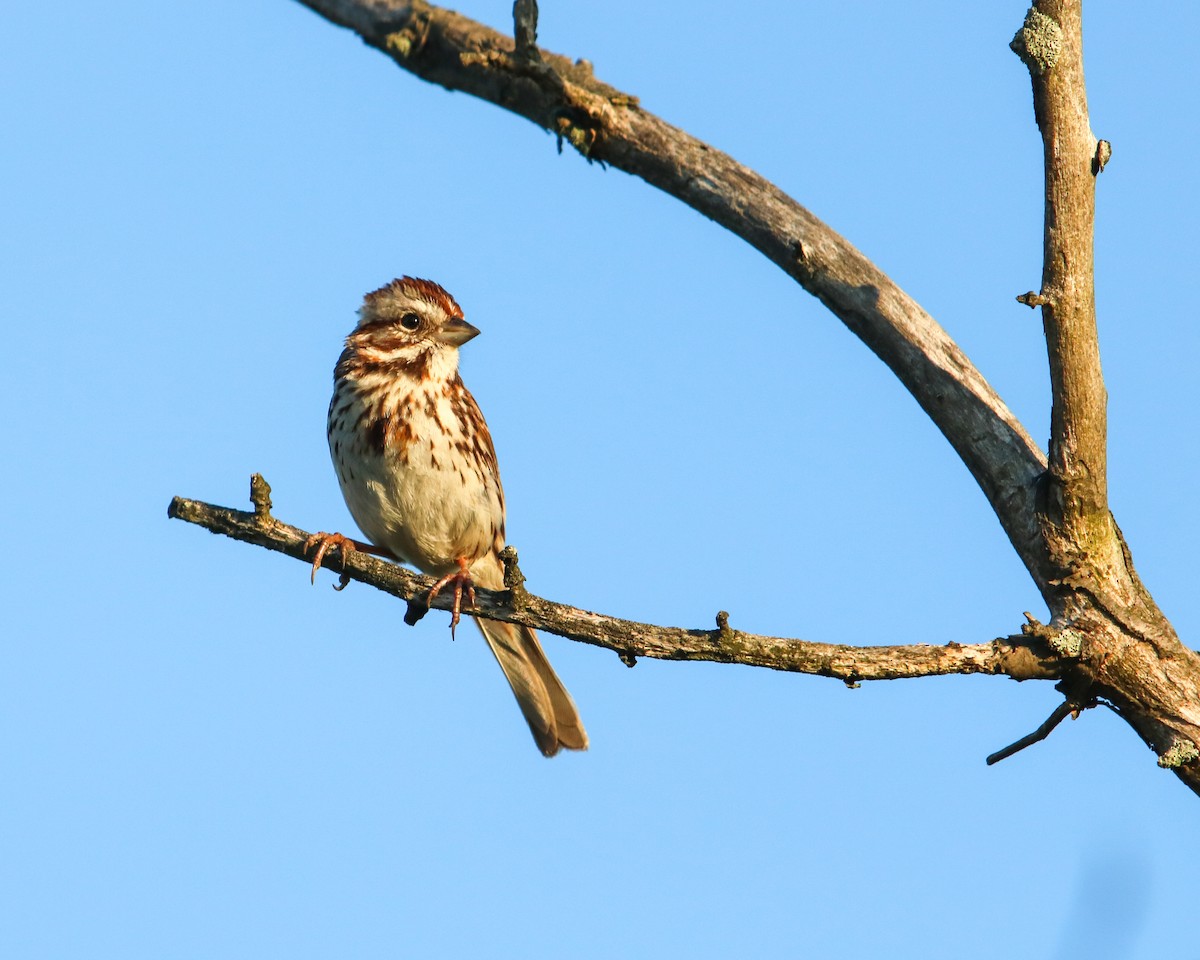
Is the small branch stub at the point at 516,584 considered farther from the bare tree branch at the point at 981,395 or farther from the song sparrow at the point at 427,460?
the song sparrow at the point at 427,460

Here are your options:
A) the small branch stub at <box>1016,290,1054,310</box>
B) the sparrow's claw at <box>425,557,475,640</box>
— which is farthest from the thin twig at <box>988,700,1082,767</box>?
the sparrow's claw at <box>425,557,475,640</box>

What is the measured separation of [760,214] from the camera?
15.2ft

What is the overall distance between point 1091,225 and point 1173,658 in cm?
140

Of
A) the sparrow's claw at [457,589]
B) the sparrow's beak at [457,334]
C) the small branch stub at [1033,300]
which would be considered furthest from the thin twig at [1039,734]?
the sparrow's beak at [457,334]

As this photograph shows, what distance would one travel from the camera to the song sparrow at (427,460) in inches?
276

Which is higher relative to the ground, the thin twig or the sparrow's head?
the sparrow's head

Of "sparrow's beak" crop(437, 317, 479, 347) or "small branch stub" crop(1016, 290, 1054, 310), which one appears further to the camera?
"sparrow's beak" crop(437, 317, 479, 347)

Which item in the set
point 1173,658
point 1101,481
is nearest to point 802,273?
point 1101,481

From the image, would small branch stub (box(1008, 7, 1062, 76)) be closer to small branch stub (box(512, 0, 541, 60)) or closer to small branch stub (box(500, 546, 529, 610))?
small branch stub (box(512, 0, 541, 60))

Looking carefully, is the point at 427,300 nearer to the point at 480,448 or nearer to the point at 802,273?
the point at 480,448

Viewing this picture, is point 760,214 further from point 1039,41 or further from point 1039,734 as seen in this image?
point 1039,734

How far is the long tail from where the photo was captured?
24.9ft

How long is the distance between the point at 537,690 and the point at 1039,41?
4614mm

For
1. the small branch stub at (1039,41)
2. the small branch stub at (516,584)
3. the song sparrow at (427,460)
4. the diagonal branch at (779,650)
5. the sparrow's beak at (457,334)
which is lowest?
the diagonal branch at (779,650)
